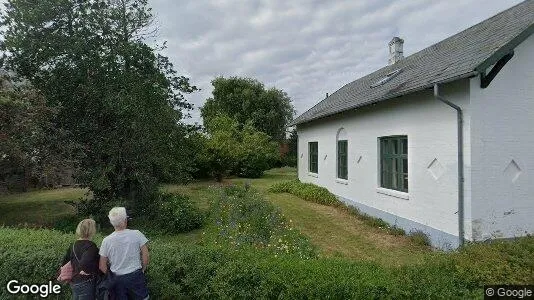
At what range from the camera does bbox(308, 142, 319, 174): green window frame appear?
18.4m

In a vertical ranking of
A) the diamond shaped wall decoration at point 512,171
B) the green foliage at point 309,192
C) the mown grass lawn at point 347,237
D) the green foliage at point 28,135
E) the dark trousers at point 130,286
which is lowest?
the mown grass lawn at point 347,237

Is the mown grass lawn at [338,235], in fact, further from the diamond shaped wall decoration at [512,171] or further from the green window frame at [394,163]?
the diamond shaped wall decoration at [512,171]

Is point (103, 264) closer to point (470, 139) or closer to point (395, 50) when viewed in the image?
point (470, 139)

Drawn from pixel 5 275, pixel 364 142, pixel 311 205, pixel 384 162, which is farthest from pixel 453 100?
pixel 5 275

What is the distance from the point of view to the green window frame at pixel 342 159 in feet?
47.4

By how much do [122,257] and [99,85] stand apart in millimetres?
8211

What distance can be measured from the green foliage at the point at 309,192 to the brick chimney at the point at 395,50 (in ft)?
24.9

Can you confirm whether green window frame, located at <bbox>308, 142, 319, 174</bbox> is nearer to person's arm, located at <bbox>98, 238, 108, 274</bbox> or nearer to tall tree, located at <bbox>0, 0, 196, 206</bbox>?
tall tree, located at <bbox>0, 0, 196, 206</bbox>

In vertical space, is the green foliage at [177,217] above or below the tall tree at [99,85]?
below

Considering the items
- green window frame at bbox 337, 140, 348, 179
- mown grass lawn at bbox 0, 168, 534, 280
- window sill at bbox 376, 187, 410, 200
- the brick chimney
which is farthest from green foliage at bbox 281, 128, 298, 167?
window sill at bbox 376, 187, 410, 200

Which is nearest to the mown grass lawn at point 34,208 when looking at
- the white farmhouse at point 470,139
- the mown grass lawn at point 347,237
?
the mown grass lawn at point 347,237

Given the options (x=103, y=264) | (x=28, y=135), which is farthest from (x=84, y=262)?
(x=28, y=135)

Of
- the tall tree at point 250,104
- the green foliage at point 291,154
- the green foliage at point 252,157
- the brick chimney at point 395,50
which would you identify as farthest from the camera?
the tall tree at point 250,104

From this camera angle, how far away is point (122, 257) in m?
4.26
